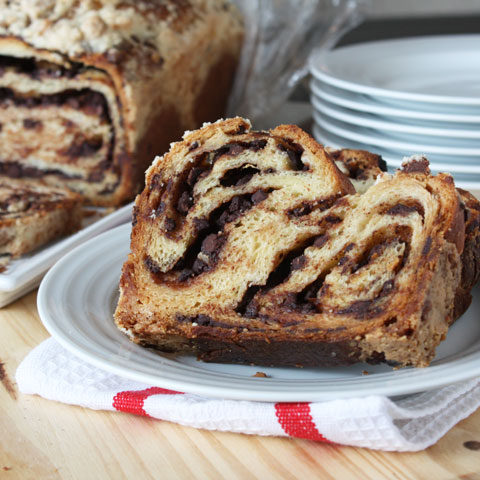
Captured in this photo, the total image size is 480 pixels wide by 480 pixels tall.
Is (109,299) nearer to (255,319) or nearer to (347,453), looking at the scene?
(255,319)

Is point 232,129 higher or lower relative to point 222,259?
higher

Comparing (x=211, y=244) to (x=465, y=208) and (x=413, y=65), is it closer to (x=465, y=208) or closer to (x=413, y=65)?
(x=465, y=208)

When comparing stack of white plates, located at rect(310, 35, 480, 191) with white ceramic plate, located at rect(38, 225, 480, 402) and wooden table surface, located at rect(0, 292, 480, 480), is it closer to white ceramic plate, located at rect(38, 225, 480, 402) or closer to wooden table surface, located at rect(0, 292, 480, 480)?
white ceramic plate, located at rect(38, 225, 480, 402)

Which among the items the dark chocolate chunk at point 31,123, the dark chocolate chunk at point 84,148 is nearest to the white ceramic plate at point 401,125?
the dark chocolate chunk at point 84,148

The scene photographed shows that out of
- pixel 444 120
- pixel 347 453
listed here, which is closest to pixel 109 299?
pixel 347 453

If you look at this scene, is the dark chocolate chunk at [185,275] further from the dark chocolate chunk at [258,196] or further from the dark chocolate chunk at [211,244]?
the dark chocolate chunk at [258,196]
